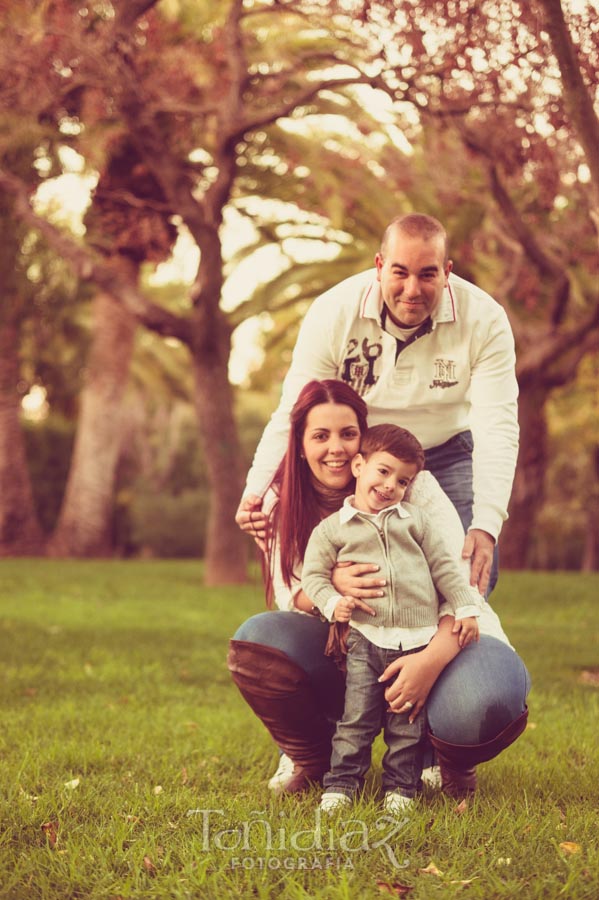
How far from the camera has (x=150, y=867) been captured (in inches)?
128

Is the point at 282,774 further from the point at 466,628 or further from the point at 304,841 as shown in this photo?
the point at 466,628

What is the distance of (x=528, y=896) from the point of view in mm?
2949

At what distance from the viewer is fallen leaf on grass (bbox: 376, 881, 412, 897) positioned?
2996 millimetres

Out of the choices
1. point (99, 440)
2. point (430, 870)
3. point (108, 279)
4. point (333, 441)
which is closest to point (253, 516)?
point (333, 441)

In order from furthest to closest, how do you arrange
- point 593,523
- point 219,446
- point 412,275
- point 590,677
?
point 593,523
point 219,446
point 590,677
point 412,275

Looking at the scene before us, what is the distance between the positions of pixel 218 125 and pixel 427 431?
9.98 metres

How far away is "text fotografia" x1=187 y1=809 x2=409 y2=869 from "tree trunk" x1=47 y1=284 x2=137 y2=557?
51.8 feet

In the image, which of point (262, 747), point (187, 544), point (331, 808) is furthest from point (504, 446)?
point (187, 544)

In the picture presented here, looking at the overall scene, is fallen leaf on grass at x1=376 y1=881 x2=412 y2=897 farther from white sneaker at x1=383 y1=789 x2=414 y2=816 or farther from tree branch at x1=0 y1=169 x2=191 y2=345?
tree branch at x1=0 y1=169 x2=191 y2=345

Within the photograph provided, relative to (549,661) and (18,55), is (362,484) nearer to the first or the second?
(549,661)

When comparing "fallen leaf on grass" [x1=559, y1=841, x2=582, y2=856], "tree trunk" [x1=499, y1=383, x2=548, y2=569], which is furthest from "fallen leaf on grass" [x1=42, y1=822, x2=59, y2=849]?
"tree trunk" [x1=499, y1=383, x2=548, y2=569]

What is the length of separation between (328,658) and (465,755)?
0.62 m

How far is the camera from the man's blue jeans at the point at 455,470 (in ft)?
14.7

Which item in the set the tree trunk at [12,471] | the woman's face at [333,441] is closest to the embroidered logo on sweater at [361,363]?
the woman's face at [333,441]
